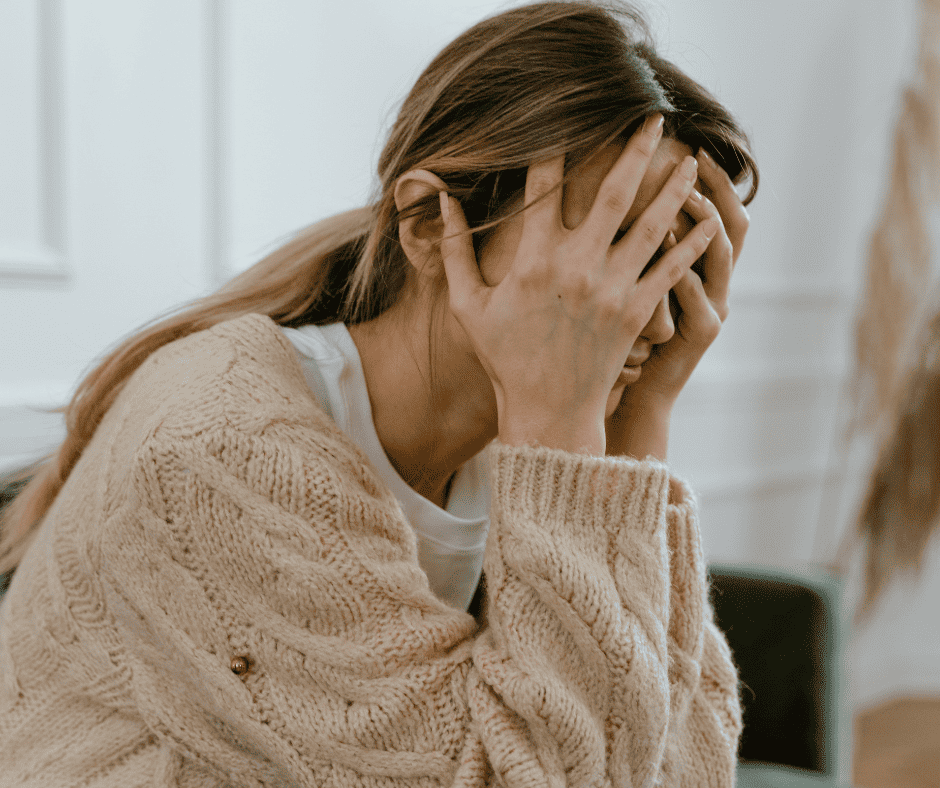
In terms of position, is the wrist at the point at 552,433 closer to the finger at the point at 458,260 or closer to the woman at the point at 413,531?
the woman at the point at 413,531

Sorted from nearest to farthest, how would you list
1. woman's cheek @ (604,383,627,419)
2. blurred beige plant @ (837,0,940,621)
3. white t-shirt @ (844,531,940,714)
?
woman's cheek @ (604,383,627,419), blurred beige plant @ (837,0,940,621), white t-shirt @ (844,531,940,714)

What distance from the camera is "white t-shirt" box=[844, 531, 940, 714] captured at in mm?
2654

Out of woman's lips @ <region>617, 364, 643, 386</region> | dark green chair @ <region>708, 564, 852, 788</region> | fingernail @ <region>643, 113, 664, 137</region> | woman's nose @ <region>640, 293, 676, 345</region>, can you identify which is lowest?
dark green chair @ <region>708, 564, 852, 788</region>

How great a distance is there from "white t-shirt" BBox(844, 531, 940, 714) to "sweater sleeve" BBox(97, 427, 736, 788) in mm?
2291

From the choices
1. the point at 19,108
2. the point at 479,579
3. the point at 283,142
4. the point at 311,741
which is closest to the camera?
the point at 311,741

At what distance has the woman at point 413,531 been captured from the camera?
67 centimetres

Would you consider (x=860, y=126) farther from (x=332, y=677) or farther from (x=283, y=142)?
(x=332, y=677)

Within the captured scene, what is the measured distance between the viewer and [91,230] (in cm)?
128

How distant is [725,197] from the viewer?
0.84 meters

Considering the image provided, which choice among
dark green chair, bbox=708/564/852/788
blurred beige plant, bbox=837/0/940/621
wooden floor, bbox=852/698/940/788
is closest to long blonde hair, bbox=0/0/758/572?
dark green chair, bbox=708/564/852/788

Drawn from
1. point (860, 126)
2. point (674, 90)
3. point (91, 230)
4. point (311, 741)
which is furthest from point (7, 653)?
point (860, 126)

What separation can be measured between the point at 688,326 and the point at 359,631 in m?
0.46

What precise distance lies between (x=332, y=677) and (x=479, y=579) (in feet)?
1.35

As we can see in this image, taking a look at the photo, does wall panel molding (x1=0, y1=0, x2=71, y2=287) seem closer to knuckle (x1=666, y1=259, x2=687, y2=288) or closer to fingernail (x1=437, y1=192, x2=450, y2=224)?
fingernail (x1=437, y1=192, x2=450, y2=224)
